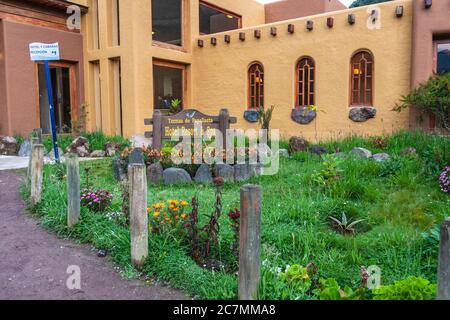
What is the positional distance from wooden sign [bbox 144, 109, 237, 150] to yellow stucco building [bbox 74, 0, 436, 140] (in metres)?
3.57

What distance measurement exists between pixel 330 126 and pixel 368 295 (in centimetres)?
838

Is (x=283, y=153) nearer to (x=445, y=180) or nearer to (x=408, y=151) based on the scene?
(x=408, y=151)

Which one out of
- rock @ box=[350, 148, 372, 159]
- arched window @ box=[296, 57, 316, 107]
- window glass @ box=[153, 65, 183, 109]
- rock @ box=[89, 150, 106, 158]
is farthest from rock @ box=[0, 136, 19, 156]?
rock @ box=[350, 148, 372, 159]

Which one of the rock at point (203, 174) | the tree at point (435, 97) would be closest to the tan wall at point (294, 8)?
the tree at point (435, 97)

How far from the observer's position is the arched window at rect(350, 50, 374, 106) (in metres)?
10.2

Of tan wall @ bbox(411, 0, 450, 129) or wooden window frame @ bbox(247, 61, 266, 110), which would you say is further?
wooden window frame @ bbox(247, 61, 266, 110)

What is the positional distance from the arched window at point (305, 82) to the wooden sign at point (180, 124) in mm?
3850

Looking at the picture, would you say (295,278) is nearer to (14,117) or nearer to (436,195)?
(436,195)

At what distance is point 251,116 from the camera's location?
12094 millimetres

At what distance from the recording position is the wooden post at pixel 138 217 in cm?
345

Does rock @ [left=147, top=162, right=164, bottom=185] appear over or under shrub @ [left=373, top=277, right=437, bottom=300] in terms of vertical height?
over

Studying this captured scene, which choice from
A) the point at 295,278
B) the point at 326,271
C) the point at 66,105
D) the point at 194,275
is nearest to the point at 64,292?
the point at 194,275

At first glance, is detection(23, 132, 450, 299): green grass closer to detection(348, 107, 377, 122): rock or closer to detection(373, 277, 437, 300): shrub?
detection(373, 277, 437, 300): shrub

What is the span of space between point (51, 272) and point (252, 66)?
32.3 ft
